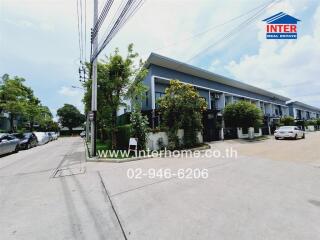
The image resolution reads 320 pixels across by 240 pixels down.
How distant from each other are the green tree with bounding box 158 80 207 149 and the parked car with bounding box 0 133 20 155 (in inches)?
466

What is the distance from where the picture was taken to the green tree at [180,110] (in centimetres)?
1315

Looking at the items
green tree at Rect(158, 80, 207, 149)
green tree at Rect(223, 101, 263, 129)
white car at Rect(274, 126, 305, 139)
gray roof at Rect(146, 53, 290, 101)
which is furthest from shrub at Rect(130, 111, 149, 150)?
white car at Rect(274, 126, 305, 139)

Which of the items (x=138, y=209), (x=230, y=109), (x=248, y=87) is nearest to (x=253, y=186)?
(x=138, y=209)

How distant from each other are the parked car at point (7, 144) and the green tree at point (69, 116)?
51.6 meters

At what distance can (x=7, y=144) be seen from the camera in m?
13.4

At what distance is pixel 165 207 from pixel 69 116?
219 feet

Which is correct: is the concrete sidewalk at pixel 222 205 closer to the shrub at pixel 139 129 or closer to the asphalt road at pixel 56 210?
the asphalt road at pixel 56 210

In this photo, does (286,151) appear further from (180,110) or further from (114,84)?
(114,84)

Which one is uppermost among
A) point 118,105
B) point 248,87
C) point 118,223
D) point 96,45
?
point 248,87

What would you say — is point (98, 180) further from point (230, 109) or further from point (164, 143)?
point (230, 109)

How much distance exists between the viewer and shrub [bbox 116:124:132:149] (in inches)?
493

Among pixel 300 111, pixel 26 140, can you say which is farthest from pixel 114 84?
pixel 300 111

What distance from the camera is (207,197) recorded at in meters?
4.38

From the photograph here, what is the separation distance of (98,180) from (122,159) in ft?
10.2
